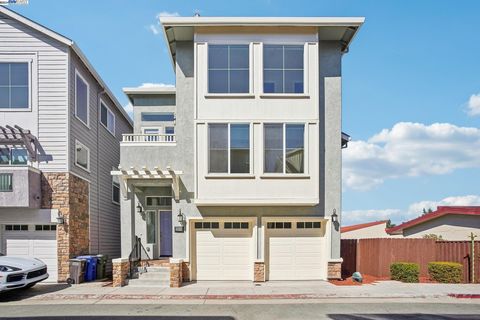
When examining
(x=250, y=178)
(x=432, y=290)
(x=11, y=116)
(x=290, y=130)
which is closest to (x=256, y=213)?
(x=250, y=178)

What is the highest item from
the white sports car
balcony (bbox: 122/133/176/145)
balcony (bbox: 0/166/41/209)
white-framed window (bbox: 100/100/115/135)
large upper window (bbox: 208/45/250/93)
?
large upper window (bbox: 208/45/250/93)

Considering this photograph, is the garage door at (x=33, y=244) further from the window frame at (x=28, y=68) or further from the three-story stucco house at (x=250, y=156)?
the window frame at (x=28, y=68)

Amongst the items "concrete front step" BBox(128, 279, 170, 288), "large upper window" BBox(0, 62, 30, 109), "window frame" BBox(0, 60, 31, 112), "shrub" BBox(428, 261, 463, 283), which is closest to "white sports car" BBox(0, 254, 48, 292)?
"concrete front step" BBox(128, 279, 170, 288)

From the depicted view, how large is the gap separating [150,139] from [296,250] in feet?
23.5

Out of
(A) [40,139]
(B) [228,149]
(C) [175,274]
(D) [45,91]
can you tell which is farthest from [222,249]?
(D) [45,91]

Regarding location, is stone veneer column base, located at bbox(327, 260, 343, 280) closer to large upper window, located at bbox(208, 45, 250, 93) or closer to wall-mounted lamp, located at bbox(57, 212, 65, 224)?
large upper window, located at bbox(208, 45, 250, 93)

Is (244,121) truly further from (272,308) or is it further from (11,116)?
(11,116)

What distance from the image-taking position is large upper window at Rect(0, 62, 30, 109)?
→ 574 inches

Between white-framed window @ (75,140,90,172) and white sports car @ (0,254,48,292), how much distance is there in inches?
176

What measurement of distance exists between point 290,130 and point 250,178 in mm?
2349

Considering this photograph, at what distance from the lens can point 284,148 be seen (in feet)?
46.6

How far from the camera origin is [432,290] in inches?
494

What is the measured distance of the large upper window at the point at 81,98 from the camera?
1576 centimetres

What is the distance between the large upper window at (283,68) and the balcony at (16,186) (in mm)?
9236
